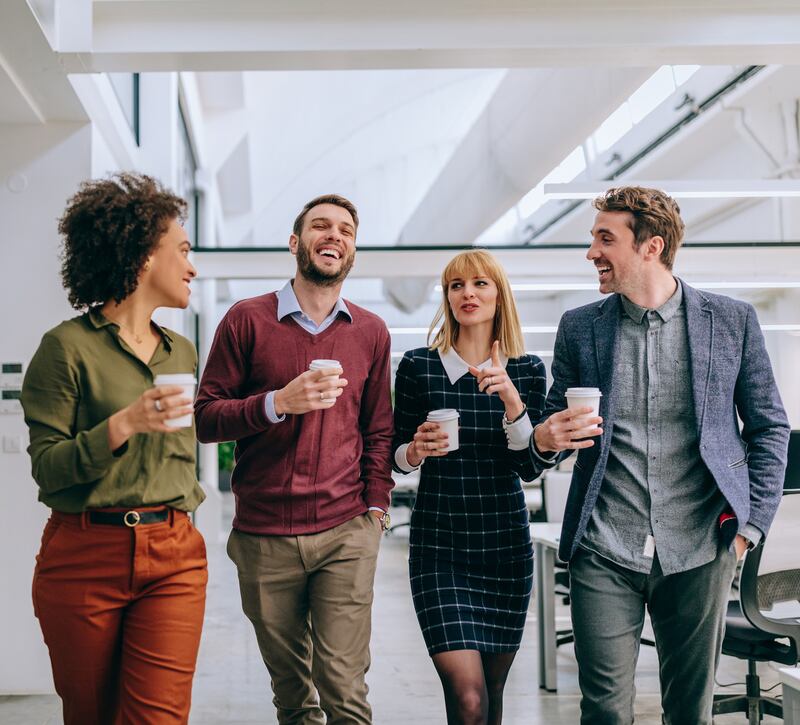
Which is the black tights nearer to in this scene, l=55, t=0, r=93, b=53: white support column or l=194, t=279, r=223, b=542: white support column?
l=55, t=0, r=93, b=53: white support column

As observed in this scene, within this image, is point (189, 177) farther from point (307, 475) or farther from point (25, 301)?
point (307, 475)

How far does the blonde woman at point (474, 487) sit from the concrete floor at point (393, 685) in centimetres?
149

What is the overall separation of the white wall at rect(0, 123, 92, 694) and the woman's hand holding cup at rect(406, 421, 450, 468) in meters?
2.39

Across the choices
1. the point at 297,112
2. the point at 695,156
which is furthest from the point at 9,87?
the point at 297,112

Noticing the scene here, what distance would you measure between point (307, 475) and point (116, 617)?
63cm

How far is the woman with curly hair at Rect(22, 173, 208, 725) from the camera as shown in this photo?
63.1 inches

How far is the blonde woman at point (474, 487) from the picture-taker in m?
2.15

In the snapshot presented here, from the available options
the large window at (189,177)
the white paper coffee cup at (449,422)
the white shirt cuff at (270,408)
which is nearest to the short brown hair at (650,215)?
the white paper coffee cup at (449,422)

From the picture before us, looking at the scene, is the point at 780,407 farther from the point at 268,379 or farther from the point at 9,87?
the point at 9,87

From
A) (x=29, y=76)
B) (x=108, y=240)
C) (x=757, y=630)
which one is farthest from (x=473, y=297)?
(x=29, y=76)

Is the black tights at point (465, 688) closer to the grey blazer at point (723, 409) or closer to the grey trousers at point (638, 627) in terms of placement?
the grey trousers at point (638, 627)

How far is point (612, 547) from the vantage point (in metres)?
1.97

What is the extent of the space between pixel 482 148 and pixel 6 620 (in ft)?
14.9

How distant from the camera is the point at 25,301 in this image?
3.87m
